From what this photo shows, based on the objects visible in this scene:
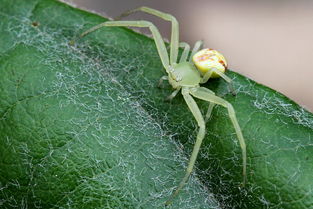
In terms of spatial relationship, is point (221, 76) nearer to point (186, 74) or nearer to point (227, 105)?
point (227, 105)

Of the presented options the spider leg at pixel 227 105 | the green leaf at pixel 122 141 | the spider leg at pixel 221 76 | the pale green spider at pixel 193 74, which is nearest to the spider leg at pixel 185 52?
the pale green spider at pixel 193 74

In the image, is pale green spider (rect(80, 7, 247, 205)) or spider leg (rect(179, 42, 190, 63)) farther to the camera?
spider leg (rect(179, 42, 190, 63))

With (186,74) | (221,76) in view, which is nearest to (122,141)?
(221,76)

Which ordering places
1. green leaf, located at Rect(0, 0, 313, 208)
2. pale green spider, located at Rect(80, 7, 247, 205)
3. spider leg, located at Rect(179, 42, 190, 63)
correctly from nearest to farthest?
green leaf, located at Rect(0, 0, 313, 208)
pale green spider, located at Rect(80, 7, 247, 205)
spider leg, located at Rect(179, 42, 190, 63)

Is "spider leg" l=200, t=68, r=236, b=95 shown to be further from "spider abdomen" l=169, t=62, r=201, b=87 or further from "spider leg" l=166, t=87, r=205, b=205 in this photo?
"spider leg" l=166, t=87, r=205, b=205

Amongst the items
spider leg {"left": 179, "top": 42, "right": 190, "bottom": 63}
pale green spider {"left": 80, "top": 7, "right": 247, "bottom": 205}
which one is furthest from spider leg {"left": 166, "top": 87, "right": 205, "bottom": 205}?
spider leg {"left": 179, "top": 42, "right": 190, "bottom": 63}

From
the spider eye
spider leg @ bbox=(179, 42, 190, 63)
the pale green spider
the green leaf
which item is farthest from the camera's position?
spider leg @ bbox=(179, 42, 190, 63)

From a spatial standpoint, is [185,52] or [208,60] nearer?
[208,60]
